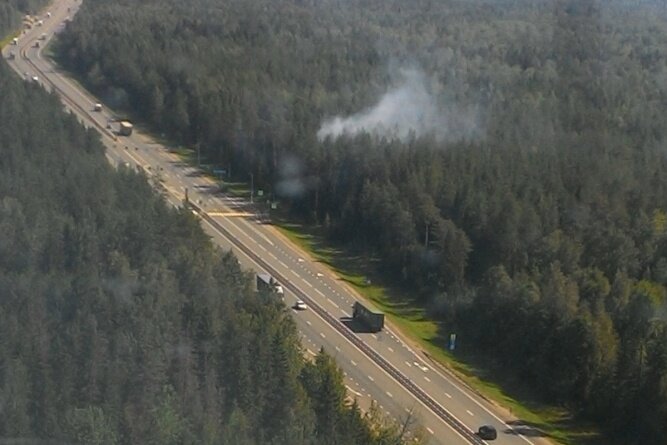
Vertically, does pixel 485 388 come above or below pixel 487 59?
below

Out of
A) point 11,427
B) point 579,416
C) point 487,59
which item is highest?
point 487,59

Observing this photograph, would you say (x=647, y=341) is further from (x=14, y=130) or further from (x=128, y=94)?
(x=128, y=94)

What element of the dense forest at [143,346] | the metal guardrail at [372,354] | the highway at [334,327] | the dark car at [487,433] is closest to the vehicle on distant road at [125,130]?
the highway at [334,327]

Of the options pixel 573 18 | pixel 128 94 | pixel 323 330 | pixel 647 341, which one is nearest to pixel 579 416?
pixel 647 341

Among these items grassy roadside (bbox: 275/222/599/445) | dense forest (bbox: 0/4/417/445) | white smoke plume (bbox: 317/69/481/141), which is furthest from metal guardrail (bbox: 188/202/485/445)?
white smoke plume (bbox: 317/69/481/141)

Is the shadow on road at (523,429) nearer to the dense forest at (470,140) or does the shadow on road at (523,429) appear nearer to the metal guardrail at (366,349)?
the metal guardrail at (366,349)

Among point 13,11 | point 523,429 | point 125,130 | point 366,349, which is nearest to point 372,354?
point 366,349

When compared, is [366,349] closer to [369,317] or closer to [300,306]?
[369,317]
